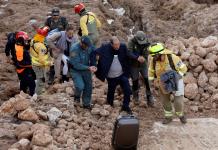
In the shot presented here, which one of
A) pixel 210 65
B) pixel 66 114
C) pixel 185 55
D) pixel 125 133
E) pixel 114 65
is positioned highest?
pixel 114 65

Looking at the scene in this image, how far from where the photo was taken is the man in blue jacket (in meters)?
8.66

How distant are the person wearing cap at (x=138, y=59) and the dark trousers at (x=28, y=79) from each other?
7.75ft

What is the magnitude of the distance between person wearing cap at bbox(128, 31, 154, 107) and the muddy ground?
9.8 inches

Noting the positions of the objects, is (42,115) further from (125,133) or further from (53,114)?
A: (125,133)

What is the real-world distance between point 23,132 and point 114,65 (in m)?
2.25

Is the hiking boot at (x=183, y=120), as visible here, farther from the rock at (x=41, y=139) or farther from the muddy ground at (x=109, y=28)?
the rock at (x=41, y=139)

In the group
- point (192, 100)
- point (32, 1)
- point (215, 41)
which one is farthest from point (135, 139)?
point (32, 1)

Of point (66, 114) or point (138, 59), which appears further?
point (138, 59)

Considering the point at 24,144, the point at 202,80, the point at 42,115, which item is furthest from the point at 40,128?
the point at 202,80

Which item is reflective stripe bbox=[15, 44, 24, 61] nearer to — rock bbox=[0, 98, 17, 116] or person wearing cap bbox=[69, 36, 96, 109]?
person wearing cap bbox=[69, 36, 96, 109]

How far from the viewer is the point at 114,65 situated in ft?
28.9

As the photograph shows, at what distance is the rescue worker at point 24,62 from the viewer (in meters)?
9.73

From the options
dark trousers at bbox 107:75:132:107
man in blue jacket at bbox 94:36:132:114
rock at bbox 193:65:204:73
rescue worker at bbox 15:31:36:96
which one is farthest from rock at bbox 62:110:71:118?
rock at bbox 193:65:204:73

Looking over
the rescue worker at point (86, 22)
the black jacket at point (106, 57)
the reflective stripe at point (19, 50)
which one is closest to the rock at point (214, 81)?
the black jacket at point (106, 57)
